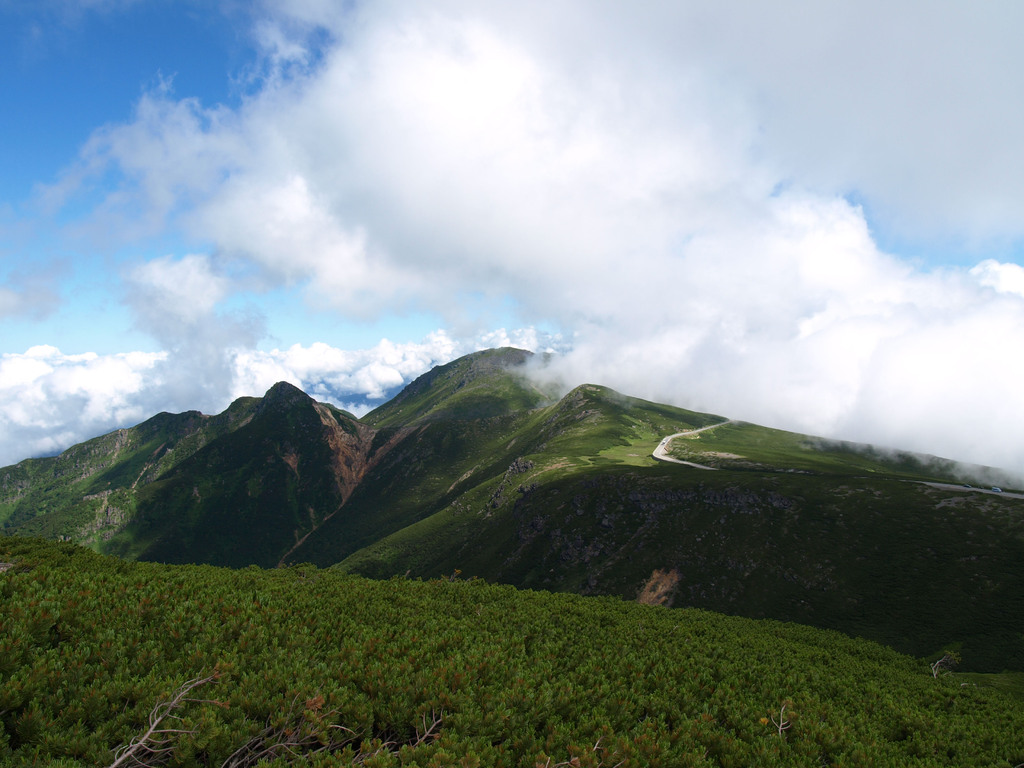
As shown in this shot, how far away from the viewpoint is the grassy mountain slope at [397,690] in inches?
599

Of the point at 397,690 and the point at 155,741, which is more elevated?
the point at 155,741

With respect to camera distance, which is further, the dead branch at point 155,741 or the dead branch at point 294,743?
the dead branch at point 294,743

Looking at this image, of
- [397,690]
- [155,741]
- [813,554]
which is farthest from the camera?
[813,554]

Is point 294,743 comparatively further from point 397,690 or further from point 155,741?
point 397,690

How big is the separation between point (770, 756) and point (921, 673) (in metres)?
39.3

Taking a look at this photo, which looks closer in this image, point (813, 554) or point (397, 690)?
point (397, 690)

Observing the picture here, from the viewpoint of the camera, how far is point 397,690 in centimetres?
1891

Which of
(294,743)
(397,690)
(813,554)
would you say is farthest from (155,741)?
(813,554)

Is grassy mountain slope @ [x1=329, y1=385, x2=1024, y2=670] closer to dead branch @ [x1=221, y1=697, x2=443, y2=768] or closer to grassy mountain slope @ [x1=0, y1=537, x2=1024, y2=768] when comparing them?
grassy mountain slope @ [x1=0, y1=537, x2=1024, y2=768]

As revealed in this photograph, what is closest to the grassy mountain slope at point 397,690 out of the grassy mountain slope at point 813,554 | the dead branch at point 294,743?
the dead branch at point 294,743

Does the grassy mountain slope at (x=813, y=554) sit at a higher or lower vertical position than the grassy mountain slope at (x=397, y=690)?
lower

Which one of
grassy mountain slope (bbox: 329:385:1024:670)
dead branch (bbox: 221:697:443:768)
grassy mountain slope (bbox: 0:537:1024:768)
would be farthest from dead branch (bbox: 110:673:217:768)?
grassy mountain slope (bbox: 329:385:1024:670)

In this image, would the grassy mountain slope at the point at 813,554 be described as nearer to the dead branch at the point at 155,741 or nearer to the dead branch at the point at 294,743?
the dead branch at the point at 294,743

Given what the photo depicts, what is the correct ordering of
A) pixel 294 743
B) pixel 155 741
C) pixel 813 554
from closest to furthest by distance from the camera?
1. pixel 155 741
2. pixel 294 743
3. pixel 813 554
